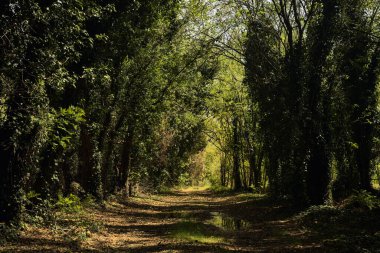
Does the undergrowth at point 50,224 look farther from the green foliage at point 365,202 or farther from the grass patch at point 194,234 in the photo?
the green foliage at point 365,202

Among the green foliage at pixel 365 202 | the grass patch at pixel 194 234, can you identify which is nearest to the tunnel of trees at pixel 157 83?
the green foliage at pixel 365 202

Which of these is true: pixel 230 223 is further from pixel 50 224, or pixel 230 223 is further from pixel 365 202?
pixel 50 224

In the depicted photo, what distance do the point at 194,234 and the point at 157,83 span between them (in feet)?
40.9

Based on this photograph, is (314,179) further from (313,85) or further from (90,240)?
(90,240)

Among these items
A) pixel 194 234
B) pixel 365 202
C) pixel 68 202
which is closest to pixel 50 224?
pixel 68 202

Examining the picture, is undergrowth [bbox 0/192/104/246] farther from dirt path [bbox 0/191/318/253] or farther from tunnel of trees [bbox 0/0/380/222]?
tunnel of trees [bbox 0/0/380/222]

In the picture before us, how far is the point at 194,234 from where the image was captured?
13.4m

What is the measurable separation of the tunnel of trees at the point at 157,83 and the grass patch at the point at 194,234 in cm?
500

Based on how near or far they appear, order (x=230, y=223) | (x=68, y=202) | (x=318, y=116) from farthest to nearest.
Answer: (x=230, y=223)
(x=318, y=116)
(x=68, y=202)

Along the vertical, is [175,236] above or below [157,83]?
below

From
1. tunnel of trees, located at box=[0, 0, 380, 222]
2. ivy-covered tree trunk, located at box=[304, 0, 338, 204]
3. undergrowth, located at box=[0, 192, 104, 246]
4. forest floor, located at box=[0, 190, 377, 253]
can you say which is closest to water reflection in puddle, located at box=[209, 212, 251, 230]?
forest floor, located at box=[0, 190, 377, 253]

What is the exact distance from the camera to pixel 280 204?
21484 mm

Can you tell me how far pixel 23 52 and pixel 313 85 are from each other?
12703 millimetres

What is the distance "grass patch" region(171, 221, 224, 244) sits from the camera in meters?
12.5
